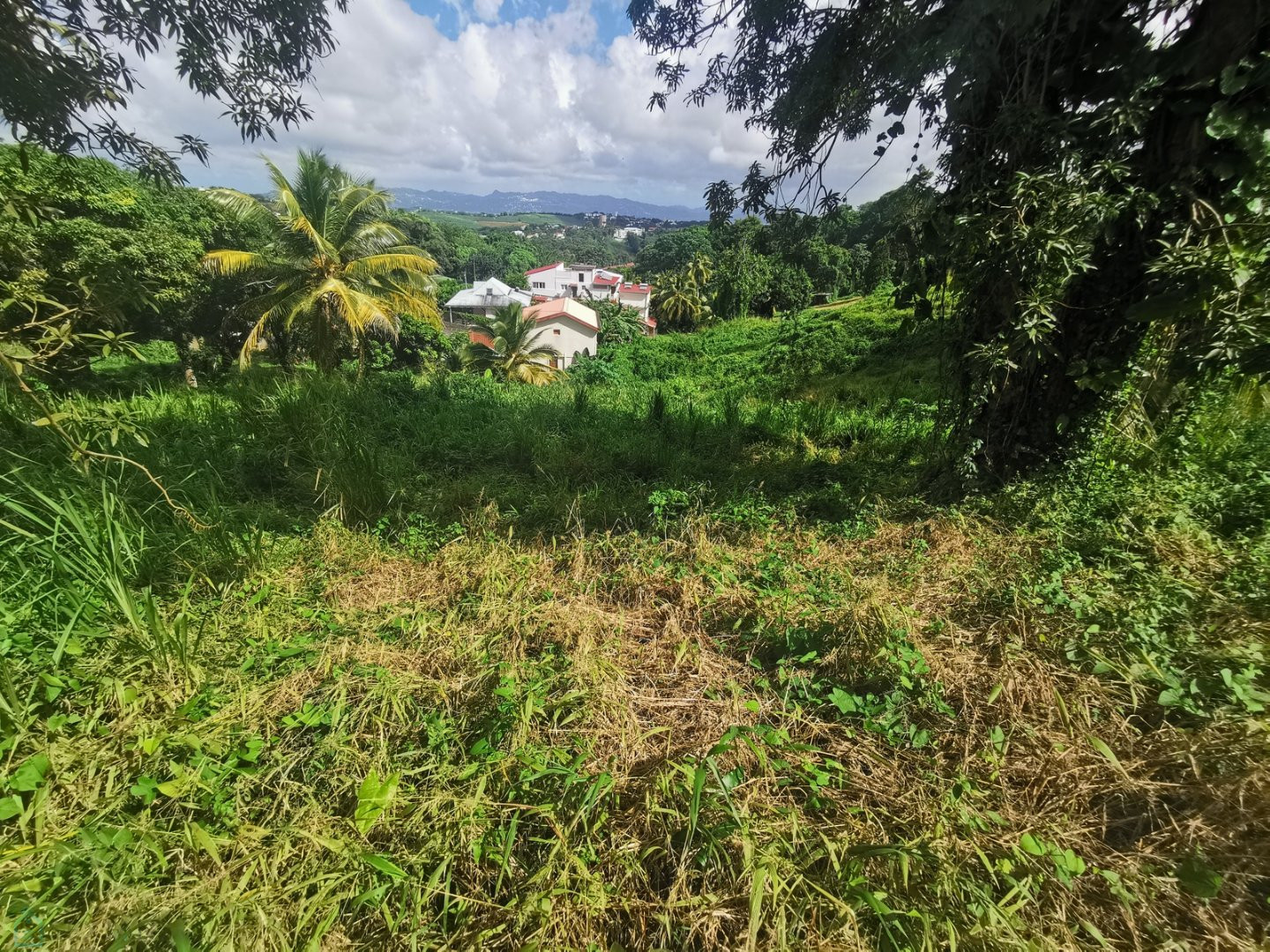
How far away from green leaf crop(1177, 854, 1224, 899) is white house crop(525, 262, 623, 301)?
69.4m

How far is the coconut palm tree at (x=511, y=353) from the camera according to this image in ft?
67.4

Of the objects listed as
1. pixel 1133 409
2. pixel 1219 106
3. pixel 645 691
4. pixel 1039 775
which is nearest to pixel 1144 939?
pixel 1039 775

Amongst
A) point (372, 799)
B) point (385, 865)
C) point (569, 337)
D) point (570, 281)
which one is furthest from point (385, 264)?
point (570, 281)

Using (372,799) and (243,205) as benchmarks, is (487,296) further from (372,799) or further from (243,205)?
(372,799)

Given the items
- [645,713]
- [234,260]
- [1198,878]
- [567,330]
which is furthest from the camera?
[567,330]

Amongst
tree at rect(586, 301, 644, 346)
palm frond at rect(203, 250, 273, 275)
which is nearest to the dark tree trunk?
palm frond at rect(203, 250, 273, 275)

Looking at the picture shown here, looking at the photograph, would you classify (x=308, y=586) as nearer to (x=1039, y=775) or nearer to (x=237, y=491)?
Answer: (x=237, y=491)

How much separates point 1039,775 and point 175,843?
271 centimetres

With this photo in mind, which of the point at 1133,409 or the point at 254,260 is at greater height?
the point at 1133,409

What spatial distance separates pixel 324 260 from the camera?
40.4 ft

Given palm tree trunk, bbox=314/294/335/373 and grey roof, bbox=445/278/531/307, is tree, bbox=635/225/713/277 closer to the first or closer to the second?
grey roof, bbox=445/278/531/307

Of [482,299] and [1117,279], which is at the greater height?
[1117,279]

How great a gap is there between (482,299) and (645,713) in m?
52.7

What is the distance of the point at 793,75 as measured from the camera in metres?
3.73
